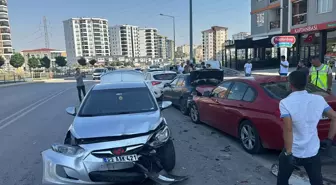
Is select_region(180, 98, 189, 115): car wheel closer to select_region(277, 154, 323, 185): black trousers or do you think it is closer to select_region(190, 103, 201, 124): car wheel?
select_region(190, 103, 201, 124): car wheel

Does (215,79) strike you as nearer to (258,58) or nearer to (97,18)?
(258,58)

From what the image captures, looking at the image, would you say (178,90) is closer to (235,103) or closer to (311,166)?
(235,103)

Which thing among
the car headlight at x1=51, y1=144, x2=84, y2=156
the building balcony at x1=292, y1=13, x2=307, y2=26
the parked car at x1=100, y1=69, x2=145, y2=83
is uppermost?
the building balcony at x1=292, y1=13, x2=307, y2=26

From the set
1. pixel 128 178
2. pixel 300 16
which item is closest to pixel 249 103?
pixel 128 178

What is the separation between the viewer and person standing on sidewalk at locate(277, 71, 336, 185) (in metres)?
2.42

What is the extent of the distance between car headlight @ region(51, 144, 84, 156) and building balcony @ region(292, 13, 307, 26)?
26653 millimetres

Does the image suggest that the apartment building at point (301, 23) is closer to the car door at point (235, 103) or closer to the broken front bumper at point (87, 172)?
the car door at point (235, 103)

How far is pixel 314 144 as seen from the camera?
2.49 meters

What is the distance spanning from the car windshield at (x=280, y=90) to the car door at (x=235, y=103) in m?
0.30

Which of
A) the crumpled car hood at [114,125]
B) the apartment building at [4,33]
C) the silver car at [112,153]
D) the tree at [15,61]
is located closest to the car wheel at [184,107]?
the crumpled car hood at [114,125]

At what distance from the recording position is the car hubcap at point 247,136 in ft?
15.9

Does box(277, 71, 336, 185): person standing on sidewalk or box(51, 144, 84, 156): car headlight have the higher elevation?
box(277, 71, 336, 185): person standing on sidewalk

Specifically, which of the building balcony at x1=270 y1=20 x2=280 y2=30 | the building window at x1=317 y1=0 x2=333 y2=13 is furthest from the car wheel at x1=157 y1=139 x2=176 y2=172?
the building balcony at x1=270 y1=20 x2=280 y2=30

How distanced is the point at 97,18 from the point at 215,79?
148 m
